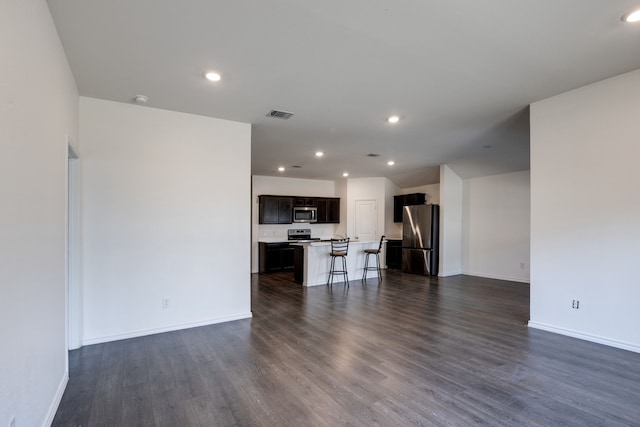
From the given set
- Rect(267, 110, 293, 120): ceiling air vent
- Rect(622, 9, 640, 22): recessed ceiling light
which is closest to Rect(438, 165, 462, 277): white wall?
Rect(267, 110, 293, 120): ceiling air vent

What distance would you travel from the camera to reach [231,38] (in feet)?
7.92

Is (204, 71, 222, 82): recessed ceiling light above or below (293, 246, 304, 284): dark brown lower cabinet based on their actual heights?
above

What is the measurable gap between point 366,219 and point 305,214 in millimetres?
1813

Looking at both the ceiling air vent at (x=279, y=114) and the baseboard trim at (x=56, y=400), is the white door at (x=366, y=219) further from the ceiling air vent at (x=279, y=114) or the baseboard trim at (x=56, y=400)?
the baseboard trim at (x=56, y=400)

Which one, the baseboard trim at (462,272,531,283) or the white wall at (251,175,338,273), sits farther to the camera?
the white wall at (251,175,338,273)

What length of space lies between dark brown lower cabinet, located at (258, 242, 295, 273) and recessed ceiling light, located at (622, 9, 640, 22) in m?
7.17

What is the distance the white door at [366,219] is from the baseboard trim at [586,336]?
5.53 meters

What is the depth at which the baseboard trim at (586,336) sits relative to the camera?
315 cm

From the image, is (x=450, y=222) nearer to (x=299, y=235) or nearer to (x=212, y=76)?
(x=299, y=235)

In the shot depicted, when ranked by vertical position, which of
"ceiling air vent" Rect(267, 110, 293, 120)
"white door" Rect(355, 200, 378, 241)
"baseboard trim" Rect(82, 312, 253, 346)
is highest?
"ceiling air vent" Rect(267, 110, 293, 120)

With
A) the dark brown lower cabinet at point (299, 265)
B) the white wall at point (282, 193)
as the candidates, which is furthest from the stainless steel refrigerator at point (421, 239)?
the dark brown lower cabinet at point (299, 265)

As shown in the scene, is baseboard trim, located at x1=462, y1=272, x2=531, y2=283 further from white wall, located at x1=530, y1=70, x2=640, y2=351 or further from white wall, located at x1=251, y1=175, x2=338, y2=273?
white wall, located at x1=251, y1=175, x2=338, y2=273

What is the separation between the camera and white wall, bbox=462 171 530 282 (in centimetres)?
686

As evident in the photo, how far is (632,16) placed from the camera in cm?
222
